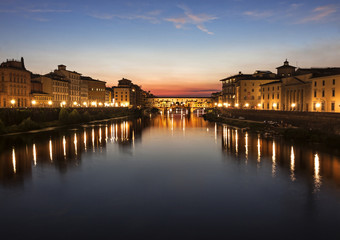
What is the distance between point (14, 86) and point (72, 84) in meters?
33.2

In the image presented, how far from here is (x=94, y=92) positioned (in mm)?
121438

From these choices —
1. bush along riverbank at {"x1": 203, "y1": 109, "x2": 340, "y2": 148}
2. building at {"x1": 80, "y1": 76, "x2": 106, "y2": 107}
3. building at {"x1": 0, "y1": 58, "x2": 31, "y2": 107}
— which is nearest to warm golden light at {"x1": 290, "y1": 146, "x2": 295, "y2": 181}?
bush along riverbank at {"x1": 203, "y1": 109, "x2": 340, "y2": 148}

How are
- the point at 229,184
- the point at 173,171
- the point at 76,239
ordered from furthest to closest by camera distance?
the point at 173,171, the point at 229,184, the point at 76,239

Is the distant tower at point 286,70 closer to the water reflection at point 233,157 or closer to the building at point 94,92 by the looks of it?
the water reflection at point 233,157

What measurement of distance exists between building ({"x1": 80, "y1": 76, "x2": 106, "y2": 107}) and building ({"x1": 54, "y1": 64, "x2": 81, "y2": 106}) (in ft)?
24.7

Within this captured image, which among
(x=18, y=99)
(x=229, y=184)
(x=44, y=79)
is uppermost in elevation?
(x=44, y=79)

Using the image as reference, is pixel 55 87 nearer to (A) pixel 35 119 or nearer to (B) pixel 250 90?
(A) pixel 35 119

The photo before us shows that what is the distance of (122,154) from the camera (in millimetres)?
32438

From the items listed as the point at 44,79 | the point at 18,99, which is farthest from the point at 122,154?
the point at 44,79

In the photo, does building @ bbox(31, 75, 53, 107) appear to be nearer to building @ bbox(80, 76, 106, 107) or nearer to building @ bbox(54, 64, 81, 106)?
building @ bbox(54, 64, 81, 106)

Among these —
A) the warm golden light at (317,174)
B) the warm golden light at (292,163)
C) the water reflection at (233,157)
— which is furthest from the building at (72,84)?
the warm golden light at (317,174)

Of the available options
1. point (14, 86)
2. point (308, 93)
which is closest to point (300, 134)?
point (308, 93)

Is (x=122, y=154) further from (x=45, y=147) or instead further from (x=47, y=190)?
(x=47, y=190)

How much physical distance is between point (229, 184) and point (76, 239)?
1185 cm
